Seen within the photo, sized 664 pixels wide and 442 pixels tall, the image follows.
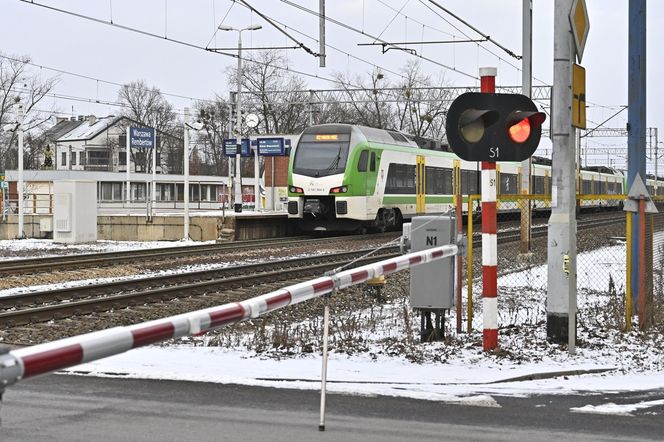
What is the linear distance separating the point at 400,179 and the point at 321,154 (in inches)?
135

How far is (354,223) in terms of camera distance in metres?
30.1

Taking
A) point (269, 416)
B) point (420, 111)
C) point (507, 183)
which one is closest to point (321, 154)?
point (507, 183)

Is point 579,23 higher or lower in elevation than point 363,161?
higher

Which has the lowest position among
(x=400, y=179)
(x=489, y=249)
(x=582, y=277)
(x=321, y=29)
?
(x=582, y=277)

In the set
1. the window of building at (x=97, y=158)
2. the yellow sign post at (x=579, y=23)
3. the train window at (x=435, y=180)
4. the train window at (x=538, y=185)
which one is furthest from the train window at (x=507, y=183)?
A: the window of building at (x=97, y=158)

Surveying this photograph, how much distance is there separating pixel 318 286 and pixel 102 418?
161 centimetres

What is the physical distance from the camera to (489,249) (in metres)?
8.67

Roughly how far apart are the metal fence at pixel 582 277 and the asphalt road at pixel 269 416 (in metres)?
3.48

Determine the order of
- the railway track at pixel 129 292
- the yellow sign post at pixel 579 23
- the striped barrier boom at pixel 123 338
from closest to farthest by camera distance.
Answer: the striped barrier boom at pixel 123 338
the yellow sign post at pixel 579 23
the railway track at pixel 129 292

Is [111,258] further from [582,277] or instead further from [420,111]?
[420,111]

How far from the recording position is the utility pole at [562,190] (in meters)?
8.95

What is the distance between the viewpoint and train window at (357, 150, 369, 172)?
92.8ft

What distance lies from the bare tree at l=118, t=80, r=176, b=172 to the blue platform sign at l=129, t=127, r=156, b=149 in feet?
185

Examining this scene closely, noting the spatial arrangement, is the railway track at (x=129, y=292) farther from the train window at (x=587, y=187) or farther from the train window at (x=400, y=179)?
the train window at (x=587, y=187)
